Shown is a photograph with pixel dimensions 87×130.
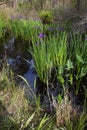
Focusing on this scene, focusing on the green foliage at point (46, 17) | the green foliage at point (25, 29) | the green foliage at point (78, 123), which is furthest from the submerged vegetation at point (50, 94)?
the green foliage at point (46, 17)

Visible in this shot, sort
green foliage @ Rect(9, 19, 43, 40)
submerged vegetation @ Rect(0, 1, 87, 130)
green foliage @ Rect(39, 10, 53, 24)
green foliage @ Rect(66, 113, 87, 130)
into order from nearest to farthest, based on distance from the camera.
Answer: green foliage @ Rect(66, 113, 87, 130) → submerged vegetation @ Rect(0, 1, 87, 130) → green foliage @ Rect(9, 19, 43, 40) → green foliage @ Rect(39, 10, 53, 24)

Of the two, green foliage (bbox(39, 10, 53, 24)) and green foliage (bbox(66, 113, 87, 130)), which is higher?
green foliage (bbox(66, 113, 87, 130))

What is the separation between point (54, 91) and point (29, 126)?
35.3 inches

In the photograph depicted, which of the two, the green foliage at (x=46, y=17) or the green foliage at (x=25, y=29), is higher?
the green foliage at (x=25, y=29)

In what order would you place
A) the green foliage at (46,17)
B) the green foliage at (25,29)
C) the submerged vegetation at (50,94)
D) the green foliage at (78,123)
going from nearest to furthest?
the green foliage at (78,123)
the submerged vegetation at (50,94)
the green foliage at (25,29)
the green foliage at (46,17)

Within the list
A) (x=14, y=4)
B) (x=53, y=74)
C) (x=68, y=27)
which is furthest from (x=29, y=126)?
(x=14, y=4)

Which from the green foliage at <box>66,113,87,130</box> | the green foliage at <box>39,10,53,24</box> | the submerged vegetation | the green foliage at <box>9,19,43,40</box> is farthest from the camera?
the green foliage at <box>39,10,53,24</box>

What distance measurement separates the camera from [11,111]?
2430mm

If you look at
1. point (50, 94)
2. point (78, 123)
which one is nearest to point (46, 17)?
point (50, 94)

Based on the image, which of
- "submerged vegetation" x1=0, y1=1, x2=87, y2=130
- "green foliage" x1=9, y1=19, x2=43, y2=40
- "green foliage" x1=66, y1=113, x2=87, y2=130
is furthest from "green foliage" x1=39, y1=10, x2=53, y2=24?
"green foliage" x1=66, y1=113, x2=87, y2=130

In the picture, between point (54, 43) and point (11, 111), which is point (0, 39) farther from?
point (11, 111)

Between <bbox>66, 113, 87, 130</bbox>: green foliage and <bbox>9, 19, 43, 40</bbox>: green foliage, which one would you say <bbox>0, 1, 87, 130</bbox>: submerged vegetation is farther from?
<bbox>9, 19, 43, 40</bbox>: green foliage

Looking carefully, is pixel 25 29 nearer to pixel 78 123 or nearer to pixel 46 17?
pixel 46 17

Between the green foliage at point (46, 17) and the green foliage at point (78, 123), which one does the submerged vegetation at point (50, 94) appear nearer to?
the green foliage at point (78, 123)
